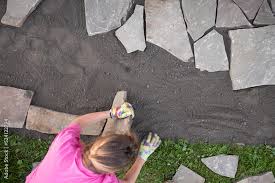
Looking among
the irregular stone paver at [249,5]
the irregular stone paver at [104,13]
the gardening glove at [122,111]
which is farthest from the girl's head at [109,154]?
the irregular stone paver at [249,5]

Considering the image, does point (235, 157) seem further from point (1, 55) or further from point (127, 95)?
point (1, 55)

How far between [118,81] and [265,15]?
1.27 metres

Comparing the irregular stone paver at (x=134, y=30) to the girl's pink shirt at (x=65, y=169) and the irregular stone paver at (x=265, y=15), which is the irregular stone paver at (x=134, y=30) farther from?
the girl's pink shirt at (x=65, y=169)

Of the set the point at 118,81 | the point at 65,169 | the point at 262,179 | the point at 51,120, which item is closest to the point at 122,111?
the point at 118,81

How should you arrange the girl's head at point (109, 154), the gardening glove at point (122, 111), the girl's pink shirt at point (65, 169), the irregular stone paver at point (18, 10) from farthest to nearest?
the irregular stone paver at point (18, 10), the gardening glove at point (122, 111), the girl's pink shirt at point (65, 169), the girl's head at point (109, 154)

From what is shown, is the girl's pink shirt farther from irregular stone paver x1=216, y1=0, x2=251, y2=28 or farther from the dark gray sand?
irregular stone paver x1=216, y1=0, x2=251, y2=28

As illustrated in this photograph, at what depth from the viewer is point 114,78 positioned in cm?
327

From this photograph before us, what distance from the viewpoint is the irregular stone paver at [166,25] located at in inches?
127

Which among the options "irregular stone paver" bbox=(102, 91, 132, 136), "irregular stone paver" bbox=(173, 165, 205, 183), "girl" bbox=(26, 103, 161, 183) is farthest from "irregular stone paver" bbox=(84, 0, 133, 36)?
"irregular stone paver" bbox=(173, 165, 205, 183)

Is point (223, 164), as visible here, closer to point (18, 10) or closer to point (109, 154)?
point (109, 154)

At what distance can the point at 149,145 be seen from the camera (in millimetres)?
3184

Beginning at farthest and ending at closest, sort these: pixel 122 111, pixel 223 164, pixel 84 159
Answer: pixel 223 164
pixel 122 111
pixel 84 159

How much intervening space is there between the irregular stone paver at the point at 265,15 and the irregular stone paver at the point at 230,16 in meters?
0.10

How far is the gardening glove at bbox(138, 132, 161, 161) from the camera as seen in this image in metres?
3.09
